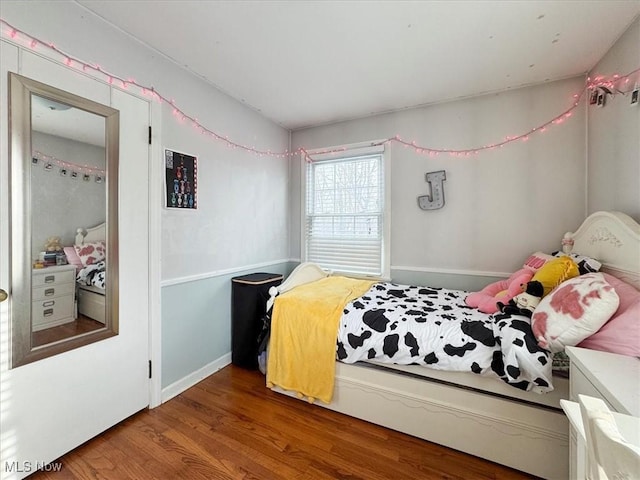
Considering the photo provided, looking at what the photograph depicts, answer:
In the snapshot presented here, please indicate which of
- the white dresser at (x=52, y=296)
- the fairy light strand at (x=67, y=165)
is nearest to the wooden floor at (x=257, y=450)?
the white dresser at (x=52, y=296)

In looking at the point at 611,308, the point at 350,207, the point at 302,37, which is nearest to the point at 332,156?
the point at 350,207

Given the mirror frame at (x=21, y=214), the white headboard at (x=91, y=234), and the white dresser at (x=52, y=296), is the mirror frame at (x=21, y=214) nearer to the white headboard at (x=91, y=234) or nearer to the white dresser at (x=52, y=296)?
the white dresser at (x=52, y=296)

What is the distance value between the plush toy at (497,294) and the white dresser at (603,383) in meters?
0.69

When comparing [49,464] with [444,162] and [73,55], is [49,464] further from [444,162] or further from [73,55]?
[444,162]

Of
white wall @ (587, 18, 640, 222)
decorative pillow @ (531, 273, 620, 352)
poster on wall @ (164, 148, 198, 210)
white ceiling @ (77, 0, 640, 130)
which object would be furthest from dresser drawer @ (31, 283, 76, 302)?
white wall @ (587, 18, 640, 222)

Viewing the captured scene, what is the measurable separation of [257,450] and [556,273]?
2.10 meters

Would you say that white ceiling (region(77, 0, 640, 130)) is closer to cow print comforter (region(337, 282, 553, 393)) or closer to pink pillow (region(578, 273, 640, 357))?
pink pillow (region(578, 273, 640, 357))

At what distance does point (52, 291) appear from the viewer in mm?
1518

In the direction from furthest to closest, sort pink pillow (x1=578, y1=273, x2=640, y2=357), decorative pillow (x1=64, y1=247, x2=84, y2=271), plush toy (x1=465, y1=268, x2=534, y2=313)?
plush toy (x1=465, y1=268, x2=534, y2=313) → decorative pillow (x1=64, y1=247, x2=84, y2=271) → pink pillow (x1=578, y1=273, x2=640, y2=357)

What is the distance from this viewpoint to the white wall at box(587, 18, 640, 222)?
166 cm

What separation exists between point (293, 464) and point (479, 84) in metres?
3.20

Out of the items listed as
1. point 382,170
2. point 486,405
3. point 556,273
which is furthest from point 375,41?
point 486,405

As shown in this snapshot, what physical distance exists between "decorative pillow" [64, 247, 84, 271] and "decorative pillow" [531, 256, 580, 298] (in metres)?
2.82

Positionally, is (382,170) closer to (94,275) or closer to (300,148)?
(300,148)
